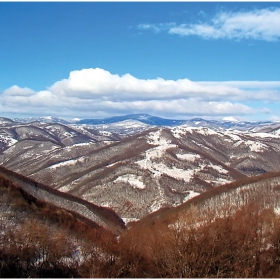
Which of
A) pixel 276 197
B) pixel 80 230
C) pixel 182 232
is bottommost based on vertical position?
pixel 276 197

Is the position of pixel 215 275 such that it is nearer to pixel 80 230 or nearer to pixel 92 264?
pixel 92 264

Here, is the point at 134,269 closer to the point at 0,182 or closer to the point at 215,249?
the point at 215,249

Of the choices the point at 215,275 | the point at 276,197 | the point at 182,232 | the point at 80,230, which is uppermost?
the point at 182,232

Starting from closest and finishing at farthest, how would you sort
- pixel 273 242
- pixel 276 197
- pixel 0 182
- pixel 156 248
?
1. pixel 156 248
2. pixel 273 242
3. pixel 0 182
4. pixel 276 197

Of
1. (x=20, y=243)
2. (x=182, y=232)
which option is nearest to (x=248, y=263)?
(x=182, y=232)

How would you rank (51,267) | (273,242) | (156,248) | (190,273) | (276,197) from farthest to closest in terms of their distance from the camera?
(276,197), (273,242), (51,267), (156,248), (190,273)

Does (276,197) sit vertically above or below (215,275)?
below

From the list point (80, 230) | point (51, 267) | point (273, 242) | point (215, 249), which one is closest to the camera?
point (215, 249)

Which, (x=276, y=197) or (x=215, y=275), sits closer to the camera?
(x=215, y=275)

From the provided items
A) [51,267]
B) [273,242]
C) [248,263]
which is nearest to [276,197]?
[273,242]
